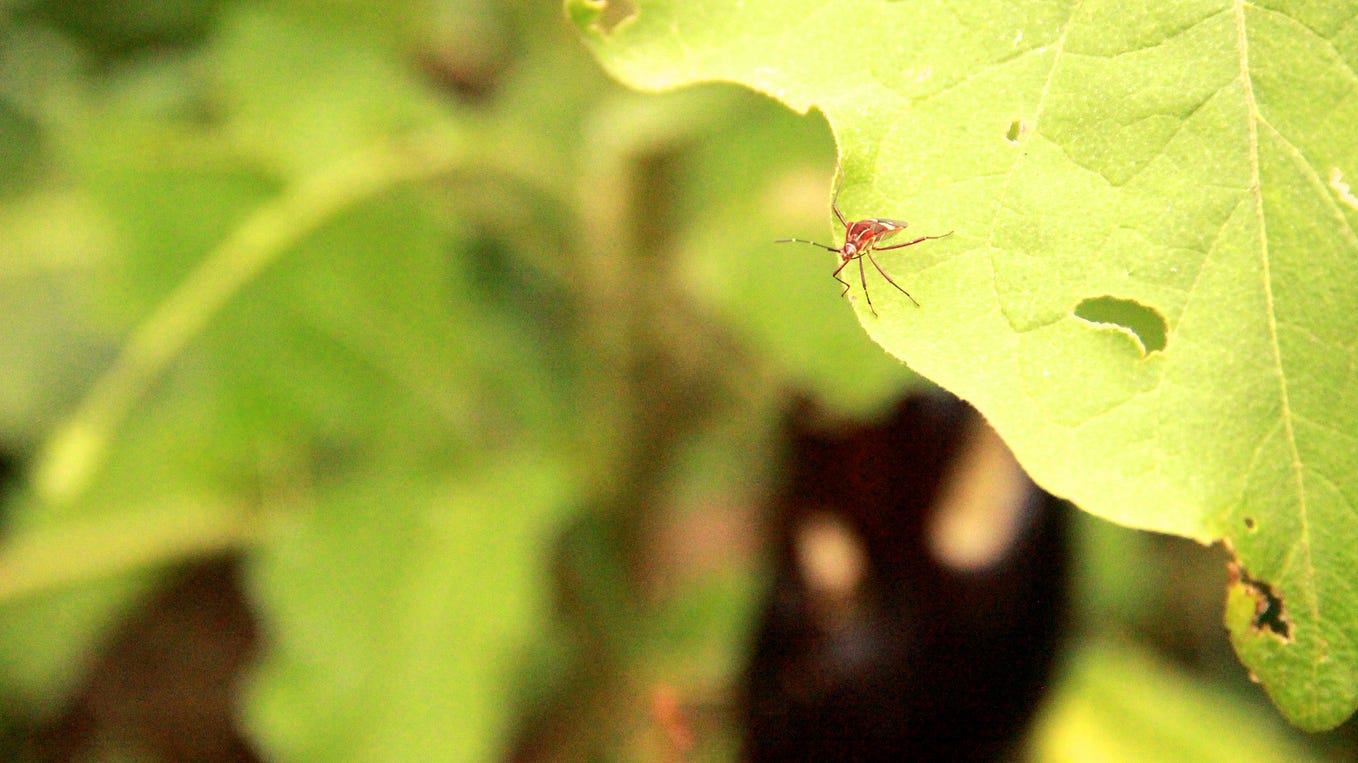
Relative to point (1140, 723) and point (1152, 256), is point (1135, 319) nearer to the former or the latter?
point (1152, 256)

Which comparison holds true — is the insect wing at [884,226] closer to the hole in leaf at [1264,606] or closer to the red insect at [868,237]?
the red insect at [868,237]

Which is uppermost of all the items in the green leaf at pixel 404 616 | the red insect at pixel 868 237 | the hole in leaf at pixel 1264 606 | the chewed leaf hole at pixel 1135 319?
the red insect at pixel 868 237

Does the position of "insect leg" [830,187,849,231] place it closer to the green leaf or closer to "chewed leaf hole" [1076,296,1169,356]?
"chewed leaf hole" [1076,296,1169,356]

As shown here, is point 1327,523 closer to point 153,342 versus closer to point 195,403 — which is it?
point 153,342

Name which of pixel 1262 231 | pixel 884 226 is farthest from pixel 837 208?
pixel 1262 231

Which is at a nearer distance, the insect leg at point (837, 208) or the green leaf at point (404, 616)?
the insect leg at point (837, 208)

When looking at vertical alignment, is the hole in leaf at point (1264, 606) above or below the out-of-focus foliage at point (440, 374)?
above

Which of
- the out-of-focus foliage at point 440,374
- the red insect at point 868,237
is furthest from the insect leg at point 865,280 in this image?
the out-of-focus foliage at point 440,374

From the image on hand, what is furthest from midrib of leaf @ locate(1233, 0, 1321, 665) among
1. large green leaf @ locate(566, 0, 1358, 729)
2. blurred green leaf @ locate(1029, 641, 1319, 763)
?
blurred green leaf @ locate(1029, 641, 1319, 763)
